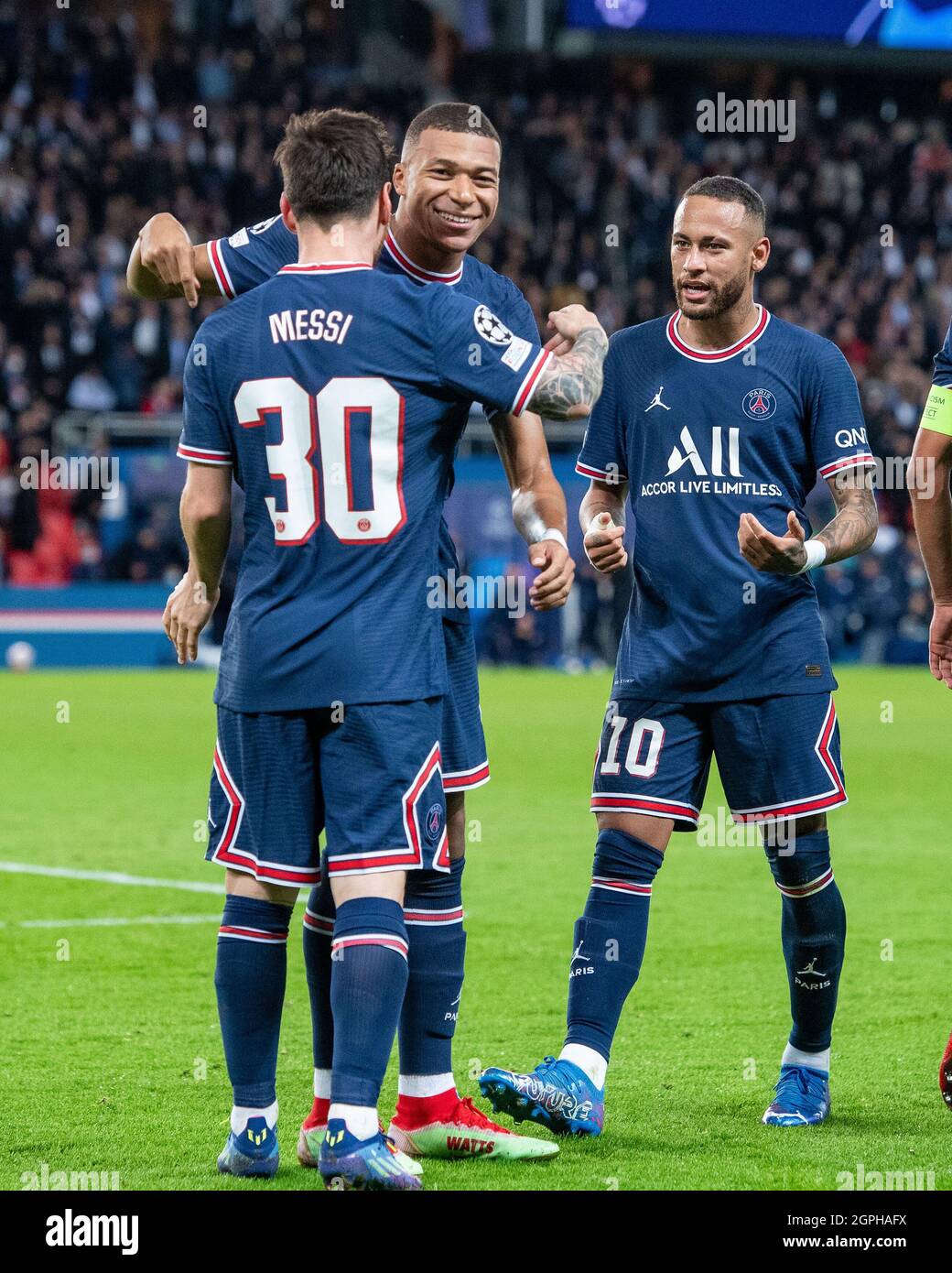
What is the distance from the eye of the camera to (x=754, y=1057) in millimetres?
5152

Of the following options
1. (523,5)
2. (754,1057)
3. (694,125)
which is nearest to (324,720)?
(754,1057)

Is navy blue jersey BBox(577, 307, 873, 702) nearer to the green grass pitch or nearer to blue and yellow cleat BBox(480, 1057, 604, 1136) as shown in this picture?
blue and yellow cleat BBox(480, 1057, 604, 1136)

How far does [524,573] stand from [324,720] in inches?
662

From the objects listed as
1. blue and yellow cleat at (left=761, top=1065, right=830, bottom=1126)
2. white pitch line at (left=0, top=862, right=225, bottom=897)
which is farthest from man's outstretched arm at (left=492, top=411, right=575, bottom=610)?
white pitch line at (left=0, top=862, right=225, bottom=897)

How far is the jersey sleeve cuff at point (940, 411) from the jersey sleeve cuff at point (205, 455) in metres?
1.83

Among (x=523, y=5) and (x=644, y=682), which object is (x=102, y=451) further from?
(x=644, y=682)

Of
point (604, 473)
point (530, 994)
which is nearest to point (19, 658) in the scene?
point (530, 994)

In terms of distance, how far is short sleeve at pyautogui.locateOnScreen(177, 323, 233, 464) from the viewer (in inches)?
151

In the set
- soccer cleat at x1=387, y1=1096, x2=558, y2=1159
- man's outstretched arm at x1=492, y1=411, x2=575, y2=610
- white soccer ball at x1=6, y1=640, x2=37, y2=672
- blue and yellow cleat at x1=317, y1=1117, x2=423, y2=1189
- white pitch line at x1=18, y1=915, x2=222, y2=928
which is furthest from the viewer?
white soccer ball at x1=6, y1=640, x2=37, y2=672

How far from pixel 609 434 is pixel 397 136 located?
2329cm

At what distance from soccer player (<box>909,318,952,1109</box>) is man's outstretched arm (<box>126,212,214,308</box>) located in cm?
181

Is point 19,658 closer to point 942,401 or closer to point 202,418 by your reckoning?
point 942,401

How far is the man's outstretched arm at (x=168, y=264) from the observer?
4164mm

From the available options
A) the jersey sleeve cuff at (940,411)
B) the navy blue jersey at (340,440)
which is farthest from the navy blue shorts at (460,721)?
the jersey sleeve cuff at (940,411)
